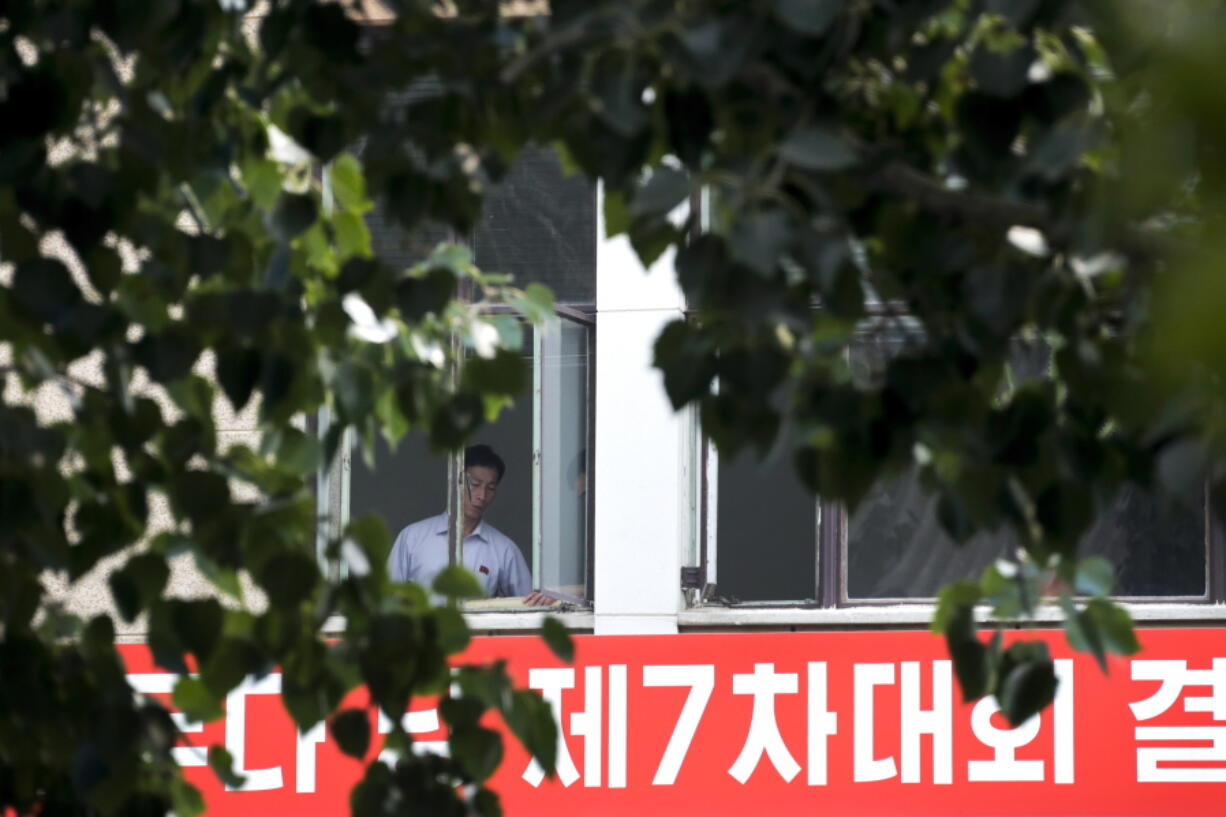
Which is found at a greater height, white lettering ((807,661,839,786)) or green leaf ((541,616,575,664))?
green leaf ((541,616,575,664))

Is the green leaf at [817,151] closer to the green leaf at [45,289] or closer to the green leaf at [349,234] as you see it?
the green leaf at [45,289]

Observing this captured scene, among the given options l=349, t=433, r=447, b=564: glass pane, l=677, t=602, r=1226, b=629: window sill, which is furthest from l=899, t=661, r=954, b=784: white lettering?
l=349, t=433, r=447, b=564: glass pane

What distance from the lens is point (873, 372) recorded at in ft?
4.77

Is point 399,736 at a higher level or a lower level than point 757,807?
higher

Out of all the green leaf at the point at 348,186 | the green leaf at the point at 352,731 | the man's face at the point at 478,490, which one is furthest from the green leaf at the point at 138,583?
the man's face at the point at 478,490

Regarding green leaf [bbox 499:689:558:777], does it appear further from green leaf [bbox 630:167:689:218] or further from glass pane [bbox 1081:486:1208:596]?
glass pane [bbox 1081:486:1208:596]

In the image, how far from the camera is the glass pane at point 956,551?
6559mm

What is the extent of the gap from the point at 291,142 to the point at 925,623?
496 cm

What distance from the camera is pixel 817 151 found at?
118 cm

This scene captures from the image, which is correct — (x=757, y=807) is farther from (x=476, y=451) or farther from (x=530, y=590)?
(x=476, y=451)

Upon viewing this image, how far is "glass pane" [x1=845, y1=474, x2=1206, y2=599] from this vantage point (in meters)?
6.56

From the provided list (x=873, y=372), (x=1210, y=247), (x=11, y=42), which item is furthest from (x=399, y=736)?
(x=1210, y=247)

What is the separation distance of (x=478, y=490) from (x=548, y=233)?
3.86 feet

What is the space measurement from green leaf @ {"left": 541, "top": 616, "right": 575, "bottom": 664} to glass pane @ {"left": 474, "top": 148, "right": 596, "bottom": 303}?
5229 mm
